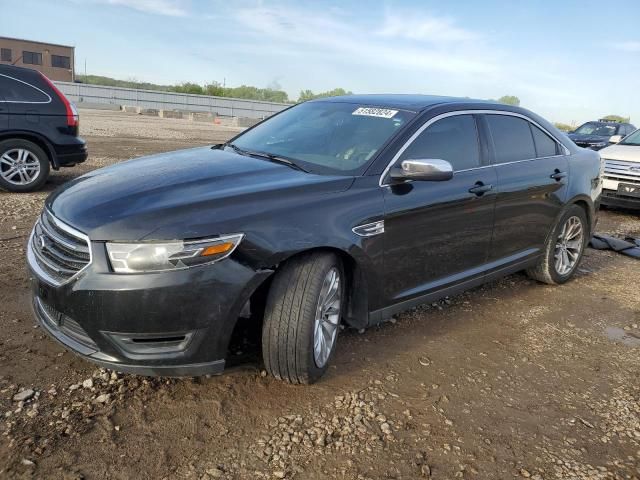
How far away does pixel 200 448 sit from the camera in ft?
8.23

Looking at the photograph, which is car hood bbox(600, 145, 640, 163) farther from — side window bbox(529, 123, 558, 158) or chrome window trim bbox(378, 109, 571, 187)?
side window bbox(529, 123, 558, 158)

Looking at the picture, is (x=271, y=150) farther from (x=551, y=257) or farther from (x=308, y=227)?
(x=551, y=257)

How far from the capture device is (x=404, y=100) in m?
4.07

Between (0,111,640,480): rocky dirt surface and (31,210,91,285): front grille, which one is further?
(31,210,91,285): front grille

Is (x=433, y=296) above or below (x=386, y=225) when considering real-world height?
below

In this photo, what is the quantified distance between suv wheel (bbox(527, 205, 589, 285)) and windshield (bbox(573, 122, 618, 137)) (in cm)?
1407

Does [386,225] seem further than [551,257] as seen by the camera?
No

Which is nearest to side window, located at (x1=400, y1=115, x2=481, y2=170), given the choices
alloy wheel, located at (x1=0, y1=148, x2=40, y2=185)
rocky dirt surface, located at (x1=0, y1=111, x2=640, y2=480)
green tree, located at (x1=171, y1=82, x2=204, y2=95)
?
rocky dirt surface, located at (x1=0, y1=111, x2=640, y2=480)

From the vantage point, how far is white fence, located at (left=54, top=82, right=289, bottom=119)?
3991cm

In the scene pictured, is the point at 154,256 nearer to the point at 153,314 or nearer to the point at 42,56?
the point at 153,314

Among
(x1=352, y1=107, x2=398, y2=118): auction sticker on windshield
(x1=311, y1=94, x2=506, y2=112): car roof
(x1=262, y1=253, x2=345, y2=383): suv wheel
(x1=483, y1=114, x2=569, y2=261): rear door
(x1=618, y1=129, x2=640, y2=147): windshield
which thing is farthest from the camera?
(x1=618, y1=129, x2=640, y2=147): windshield

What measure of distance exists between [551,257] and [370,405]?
9.29 ft

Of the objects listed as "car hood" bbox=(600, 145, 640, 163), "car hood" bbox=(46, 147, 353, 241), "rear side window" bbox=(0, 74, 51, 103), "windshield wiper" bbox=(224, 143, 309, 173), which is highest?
"rear side window" bbox=(0, 74, 51, 103)

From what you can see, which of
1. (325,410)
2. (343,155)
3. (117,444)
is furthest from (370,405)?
(343,155)
